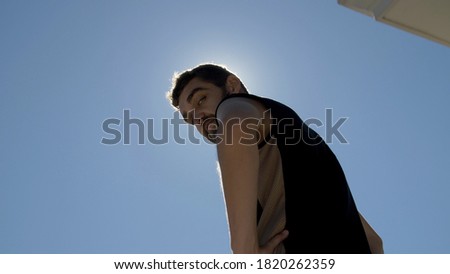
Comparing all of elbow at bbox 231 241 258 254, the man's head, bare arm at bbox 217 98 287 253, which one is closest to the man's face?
the man's head

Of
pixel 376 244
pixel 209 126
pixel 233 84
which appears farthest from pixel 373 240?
pixel 233 84

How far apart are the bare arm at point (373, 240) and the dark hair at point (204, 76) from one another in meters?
1.04

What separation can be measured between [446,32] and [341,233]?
3010mm

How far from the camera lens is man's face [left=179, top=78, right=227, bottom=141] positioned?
2.36m

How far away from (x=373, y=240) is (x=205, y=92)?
1.15 metres

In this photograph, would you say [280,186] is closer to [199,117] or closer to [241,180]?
[241,180]

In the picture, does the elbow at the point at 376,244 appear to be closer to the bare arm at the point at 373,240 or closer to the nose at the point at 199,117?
the bare arm at the point at 373,240

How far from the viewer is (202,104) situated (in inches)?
94.5

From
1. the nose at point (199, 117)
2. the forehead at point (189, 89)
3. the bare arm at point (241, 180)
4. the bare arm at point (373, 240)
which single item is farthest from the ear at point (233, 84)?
the bare arm at point (373, 240)
